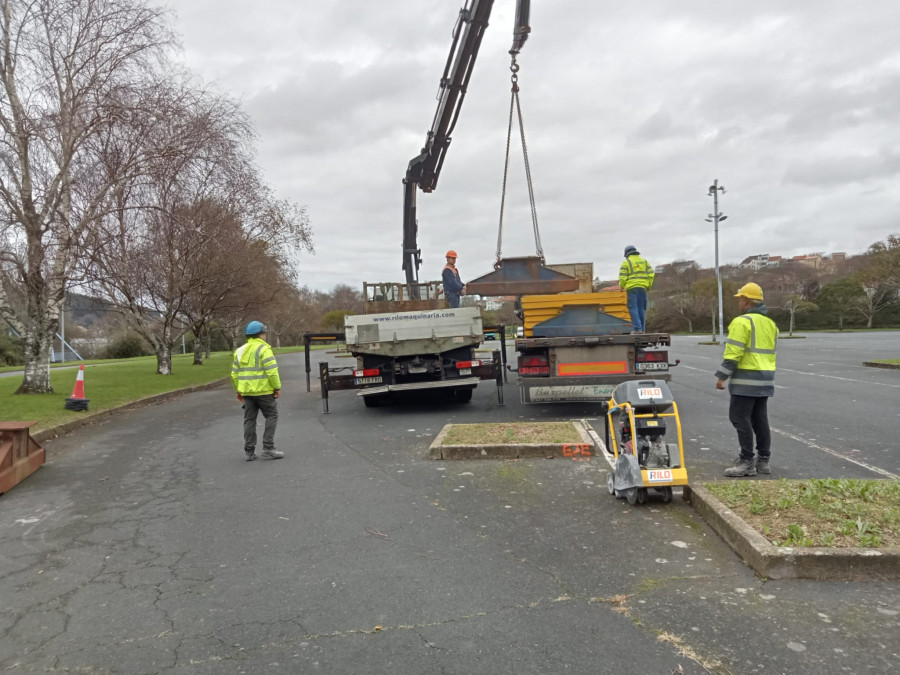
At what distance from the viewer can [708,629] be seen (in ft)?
9.92

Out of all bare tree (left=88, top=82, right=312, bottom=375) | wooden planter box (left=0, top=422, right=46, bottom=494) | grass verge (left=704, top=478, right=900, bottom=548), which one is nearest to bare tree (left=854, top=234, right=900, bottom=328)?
bare tree (left=88, top=82, right=312, bottom=375)

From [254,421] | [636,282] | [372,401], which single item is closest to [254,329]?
[254,421]

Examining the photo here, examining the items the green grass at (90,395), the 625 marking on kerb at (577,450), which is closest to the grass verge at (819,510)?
the 625 marking on kerb at (577,450)

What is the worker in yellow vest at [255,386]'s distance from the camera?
754 cm

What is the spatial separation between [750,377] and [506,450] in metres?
2.59

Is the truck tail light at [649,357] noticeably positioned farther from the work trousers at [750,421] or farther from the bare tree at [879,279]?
the bare tree at [879,279]

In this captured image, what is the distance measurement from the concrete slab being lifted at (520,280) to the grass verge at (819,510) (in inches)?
256

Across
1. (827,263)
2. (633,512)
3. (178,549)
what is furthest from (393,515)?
(827,263)

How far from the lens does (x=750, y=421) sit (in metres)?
5.77

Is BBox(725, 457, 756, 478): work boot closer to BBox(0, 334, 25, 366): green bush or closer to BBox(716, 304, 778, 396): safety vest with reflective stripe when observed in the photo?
BBox(716, 304, 778, 396): safety vest with reflective stripe

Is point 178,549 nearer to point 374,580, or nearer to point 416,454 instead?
point 374,580

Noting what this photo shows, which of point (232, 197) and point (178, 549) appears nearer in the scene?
Answer: point (178, 549)

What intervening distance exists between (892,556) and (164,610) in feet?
13.5

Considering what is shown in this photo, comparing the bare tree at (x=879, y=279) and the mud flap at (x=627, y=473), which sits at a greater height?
the bare tree at (x=879, y=279)
